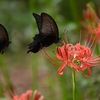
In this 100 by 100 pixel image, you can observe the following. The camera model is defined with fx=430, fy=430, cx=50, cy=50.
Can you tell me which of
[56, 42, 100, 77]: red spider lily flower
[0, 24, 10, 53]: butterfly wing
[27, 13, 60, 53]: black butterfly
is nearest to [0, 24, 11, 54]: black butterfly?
[0, 24, 10, 53]: butterfly wing

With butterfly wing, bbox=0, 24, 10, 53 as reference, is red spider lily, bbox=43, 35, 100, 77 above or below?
below

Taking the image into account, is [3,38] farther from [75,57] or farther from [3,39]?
[75,57]

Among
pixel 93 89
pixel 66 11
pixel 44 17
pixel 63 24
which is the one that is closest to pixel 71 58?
pixel 44 17

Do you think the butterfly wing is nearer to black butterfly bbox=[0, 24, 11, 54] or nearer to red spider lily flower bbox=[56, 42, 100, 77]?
black butterfly bbox=[0, 24, 11, 54]

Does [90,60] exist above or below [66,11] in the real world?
below

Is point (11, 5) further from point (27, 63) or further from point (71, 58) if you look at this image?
point (27, 63)

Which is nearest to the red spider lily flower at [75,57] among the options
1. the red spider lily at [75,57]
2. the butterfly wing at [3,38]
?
the red spider lily at [75,57]
